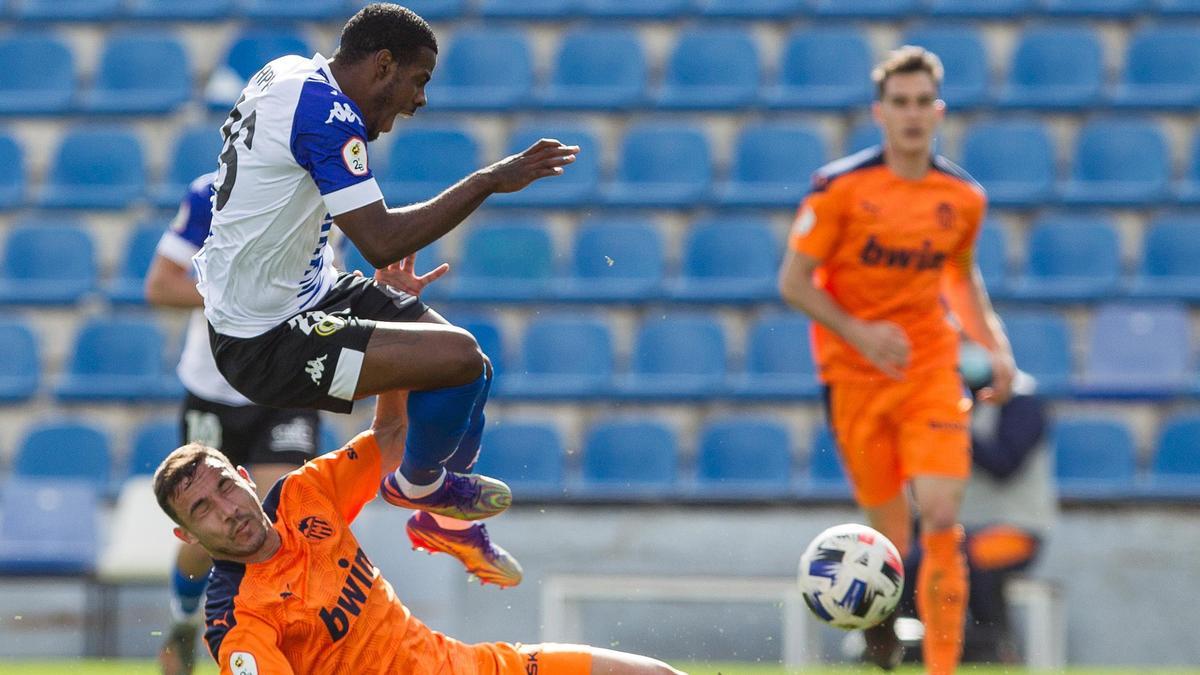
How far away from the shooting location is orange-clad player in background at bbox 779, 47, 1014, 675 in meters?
7.27

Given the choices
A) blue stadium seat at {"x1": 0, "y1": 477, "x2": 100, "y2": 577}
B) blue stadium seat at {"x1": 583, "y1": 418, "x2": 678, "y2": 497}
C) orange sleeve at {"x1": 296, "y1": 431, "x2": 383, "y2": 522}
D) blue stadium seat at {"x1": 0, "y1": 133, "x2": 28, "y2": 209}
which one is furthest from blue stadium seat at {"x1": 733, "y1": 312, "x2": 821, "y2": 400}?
orange sleeve at {"x1": 296, "y1": 431, "x2": 383, "y2": 522}

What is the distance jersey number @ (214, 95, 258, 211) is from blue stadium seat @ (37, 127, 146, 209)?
25.6 feet

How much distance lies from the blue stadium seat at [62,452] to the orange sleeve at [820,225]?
590cm

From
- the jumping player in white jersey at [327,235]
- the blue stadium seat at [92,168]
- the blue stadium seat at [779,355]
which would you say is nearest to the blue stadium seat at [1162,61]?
the blue stadium seat at [779,355]

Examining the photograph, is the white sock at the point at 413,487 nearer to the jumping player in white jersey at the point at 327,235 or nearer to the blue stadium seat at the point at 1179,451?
the jumping player in white jersey at the point at 327,235

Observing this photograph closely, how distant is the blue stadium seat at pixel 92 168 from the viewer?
12.8 m

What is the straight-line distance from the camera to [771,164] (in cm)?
1230

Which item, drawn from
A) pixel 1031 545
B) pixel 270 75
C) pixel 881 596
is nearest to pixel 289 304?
pixel 270 75

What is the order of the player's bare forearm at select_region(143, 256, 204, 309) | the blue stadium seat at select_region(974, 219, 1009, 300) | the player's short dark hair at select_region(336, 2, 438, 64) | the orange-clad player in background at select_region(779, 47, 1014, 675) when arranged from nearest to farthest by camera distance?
1. the player's short dark hair at select_region(336, 2, 438, 64)
2. the player's bare forearm at select_region(143, 256, 204, 309)
3. the orange-clad player in background at select_region(779, 47, 1014, 675)
4. the blue stadium seat at select_region(974, 219, 1009, 300)

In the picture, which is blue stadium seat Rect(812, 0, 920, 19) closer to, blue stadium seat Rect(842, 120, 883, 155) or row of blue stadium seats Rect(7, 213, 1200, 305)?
blue stadium seat Rect(842, 120, 883, 155)

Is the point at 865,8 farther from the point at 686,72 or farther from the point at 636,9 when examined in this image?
the point at 636,9

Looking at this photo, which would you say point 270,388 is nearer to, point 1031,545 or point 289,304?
point 289,304

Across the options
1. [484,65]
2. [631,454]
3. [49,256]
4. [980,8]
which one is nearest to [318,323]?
[631,454]

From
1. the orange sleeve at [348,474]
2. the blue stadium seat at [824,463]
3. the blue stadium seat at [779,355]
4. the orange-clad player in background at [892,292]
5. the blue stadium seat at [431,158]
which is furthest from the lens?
the blue stadium seat at [431,158]
